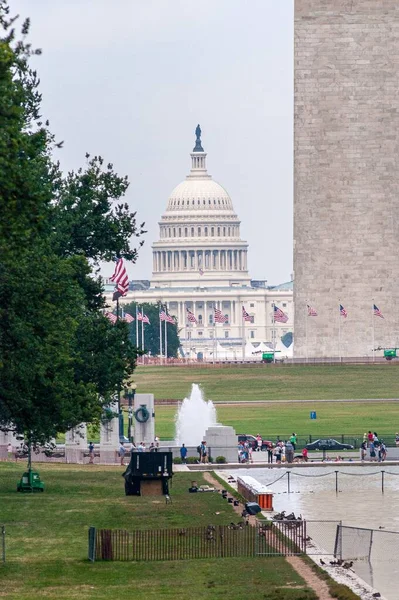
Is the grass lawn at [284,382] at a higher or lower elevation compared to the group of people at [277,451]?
higher

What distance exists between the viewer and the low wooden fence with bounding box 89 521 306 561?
3266cm

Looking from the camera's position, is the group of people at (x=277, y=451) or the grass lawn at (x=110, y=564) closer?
the grass lawn at (x=110, y=564)

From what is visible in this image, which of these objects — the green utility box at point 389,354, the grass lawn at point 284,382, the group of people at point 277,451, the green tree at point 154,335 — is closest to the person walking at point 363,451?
the group of people at point 277,451

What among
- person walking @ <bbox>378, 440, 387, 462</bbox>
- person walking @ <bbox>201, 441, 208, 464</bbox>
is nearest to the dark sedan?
person walking @ <bbox>378, 440, 387, 462</bbox>

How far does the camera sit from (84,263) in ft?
167

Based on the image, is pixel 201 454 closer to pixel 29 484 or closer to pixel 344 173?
pixel 29 484

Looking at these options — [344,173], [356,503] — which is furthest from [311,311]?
[356,503]

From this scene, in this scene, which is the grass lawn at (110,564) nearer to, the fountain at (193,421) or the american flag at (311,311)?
the fountain at (193,421)

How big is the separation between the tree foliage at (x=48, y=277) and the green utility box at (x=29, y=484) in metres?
1.09

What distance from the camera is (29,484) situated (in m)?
48.2

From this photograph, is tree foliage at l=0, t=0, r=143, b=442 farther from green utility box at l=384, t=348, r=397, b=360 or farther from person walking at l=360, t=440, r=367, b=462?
green utility box at l=384, t=348, r=397, b=360

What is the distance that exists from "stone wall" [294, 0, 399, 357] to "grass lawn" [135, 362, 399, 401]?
6563mm

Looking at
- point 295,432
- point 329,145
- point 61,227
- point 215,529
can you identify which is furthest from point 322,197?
point 215,529

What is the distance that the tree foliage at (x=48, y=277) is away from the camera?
93.9 ft
